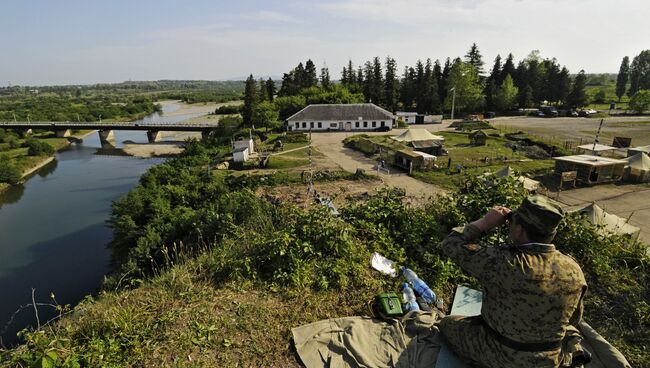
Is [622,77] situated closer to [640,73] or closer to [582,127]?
[640,73]

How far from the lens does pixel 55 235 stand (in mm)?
19406

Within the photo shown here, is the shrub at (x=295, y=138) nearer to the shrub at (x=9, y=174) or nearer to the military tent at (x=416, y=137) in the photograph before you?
the military tent at (x=416, y=137)

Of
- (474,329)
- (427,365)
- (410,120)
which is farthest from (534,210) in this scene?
(410,120)

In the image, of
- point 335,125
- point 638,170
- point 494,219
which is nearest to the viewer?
point 494,219

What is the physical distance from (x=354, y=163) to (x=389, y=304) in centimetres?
2112

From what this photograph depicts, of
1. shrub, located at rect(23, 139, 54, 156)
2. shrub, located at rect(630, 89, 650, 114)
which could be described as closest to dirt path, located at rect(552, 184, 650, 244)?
shrub, located at rect(630, 89, 650, 114)

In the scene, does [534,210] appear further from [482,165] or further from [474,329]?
[482,165]

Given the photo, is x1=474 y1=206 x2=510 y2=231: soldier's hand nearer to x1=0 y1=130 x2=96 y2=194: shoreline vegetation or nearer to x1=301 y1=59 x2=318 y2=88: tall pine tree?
x1=0 y1=130 x2=96 y2=194: shoreline vegetation

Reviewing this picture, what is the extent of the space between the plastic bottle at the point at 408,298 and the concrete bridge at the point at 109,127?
44013 millimetres

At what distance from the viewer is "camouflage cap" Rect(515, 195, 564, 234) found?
2.30 meters

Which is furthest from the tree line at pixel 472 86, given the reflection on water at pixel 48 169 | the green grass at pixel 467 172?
the reflection on water at pixel 48 169

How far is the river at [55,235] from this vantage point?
1380 cm

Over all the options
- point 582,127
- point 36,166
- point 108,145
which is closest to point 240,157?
point 36,166

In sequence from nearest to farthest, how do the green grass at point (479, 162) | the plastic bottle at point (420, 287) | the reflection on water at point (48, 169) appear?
the plastic bottle at point (420, 287) → the green grass at point (479, 162) → the reflection on water at point (48, 169)
